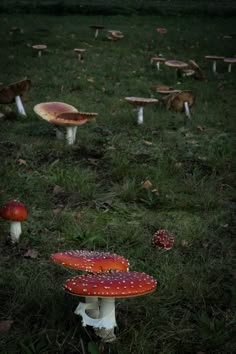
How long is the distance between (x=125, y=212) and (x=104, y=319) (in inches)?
78.1

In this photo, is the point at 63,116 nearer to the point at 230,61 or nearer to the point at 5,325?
the point at 5,325

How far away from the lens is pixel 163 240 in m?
3.88

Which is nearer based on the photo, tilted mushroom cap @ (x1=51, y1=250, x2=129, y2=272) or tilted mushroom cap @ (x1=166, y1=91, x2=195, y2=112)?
tilted mushroom cap @ (x1=51, y1=250, x2=129, y2=272)

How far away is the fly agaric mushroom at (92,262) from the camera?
2.71 m

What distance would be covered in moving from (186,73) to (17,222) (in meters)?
7.64

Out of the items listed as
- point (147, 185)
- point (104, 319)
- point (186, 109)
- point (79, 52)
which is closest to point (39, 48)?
point (79, 52)

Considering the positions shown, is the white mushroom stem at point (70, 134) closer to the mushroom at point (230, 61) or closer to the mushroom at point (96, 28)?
the mushroom at point (230, 61)

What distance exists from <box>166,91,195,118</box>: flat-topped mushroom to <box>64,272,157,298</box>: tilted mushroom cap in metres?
5.52

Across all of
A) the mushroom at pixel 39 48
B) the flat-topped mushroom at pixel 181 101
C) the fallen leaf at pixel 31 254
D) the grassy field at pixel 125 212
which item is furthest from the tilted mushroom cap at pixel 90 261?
the mushroom at pixel 39 48

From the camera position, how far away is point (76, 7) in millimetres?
19156

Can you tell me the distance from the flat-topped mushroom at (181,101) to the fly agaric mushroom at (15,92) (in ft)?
7.20

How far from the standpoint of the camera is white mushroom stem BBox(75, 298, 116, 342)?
2.69 meters

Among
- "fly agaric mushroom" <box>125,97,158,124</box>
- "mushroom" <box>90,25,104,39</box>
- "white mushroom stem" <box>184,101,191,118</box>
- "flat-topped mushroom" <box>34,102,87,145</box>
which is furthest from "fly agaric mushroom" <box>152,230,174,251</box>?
"mushroom" <box>90,25,104,39</box>

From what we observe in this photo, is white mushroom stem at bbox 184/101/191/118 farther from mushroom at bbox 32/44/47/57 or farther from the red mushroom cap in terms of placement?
mushroom at bbox 32/44/47/57
